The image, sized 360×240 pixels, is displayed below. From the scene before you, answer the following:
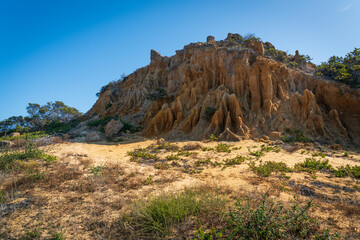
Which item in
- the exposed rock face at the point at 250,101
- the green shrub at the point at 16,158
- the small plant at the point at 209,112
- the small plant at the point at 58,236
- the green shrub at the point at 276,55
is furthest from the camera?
the green shrub at the point at 276,55

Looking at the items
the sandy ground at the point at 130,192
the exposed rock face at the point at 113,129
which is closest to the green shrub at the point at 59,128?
the exposed rock face at the point at 113,129

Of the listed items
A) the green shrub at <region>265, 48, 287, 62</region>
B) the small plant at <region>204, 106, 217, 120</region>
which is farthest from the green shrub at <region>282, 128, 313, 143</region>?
the green shrub at <region>265, 48, 287, 62</region>

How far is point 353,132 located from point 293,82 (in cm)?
643

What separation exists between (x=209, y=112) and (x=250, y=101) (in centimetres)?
403

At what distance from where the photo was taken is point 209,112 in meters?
14.8

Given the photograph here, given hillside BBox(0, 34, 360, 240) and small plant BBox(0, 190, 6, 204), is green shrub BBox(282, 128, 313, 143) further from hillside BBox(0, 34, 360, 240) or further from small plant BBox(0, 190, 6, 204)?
small plant BBox(0, 190, 6, 204)

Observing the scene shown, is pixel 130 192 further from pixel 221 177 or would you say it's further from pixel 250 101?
pixel 250 101

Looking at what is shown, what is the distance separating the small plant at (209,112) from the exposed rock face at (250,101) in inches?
11.0

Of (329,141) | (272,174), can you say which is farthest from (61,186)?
(329,141)

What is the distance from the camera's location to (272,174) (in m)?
5.46

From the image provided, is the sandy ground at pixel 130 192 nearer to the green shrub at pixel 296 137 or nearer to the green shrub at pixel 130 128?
the green shrub at pixel 296 137

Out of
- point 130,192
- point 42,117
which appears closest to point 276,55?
point 130,192

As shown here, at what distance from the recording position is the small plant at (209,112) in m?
14.6

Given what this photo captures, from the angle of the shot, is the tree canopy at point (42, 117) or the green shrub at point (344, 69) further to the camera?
the tree canopy at point (42, 117)
